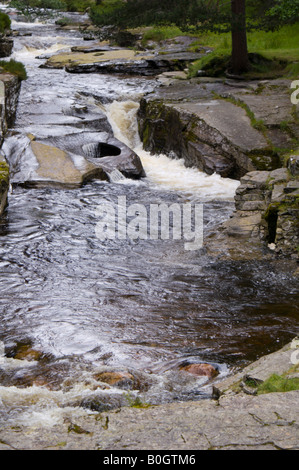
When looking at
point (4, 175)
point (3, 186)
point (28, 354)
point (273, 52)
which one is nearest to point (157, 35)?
point (273, 52)

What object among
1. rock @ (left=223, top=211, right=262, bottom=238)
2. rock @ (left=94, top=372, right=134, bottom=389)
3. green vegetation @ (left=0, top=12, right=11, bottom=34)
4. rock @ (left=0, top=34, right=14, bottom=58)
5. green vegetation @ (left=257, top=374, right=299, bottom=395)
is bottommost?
rock @ (left=94, top=372, right=134, bottom=389)

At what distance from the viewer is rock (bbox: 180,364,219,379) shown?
4637 millimetres

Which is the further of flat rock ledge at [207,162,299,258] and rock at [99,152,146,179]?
rock at [99,152,146,179]

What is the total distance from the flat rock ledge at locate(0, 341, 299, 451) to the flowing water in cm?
47

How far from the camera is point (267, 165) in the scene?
11.2 meters

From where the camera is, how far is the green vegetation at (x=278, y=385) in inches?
146

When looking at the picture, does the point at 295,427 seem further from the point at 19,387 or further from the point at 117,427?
the point at 19,387

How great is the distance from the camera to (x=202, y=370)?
15.4ft

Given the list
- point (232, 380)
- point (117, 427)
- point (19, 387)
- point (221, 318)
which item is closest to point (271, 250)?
point (221, 318)

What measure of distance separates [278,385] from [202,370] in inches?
40.0

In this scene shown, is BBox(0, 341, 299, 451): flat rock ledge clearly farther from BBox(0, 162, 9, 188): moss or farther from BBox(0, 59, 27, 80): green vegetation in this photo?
BBox(0, 59, 27, 80): green vegetation

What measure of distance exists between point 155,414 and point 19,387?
1.45 meters

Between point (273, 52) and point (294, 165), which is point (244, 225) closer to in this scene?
point (294, 165)

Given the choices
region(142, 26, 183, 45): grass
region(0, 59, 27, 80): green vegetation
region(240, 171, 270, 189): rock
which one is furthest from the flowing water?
region(142, 26, 183, 45): grass
